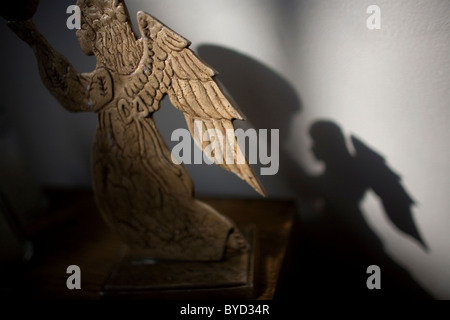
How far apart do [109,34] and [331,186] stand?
1.99 ft

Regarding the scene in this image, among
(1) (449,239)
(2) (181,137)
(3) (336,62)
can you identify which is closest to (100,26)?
(2) (181,137)

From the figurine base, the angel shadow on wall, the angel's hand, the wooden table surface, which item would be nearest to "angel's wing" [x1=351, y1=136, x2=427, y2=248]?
the angel shadow on wall

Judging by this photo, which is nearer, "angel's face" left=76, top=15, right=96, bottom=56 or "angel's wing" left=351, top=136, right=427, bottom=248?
"angel's face" left=76, top=15, right=96, bottom=56

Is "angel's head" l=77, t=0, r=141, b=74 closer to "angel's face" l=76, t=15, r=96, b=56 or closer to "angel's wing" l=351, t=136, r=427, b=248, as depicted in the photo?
"angel's face" l=76, t=15, r=96, b=56

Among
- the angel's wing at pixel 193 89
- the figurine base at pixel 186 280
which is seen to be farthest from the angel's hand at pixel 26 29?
the figurine base at pixel 186 280

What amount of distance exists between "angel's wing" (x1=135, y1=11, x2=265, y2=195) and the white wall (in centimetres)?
25

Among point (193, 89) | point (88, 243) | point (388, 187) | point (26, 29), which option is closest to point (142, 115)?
point (193, 89)

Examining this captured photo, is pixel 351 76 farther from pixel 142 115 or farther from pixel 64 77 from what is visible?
pixel 64 77

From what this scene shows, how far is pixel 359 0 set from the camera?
78 cm

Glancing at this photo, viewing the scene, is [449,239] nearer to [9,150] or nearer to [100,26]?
[100,26]

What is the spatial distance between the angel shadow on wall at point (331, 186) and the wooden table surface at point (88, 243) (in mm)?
94

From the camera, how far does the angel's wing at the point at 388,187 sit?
2.99 ft

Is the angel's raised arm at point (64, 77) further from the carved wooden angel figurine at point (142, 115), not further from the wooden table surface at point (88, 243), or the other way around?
the wooden table surface at point (88, 243)

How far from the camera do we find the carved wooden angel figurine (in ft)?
2.19
